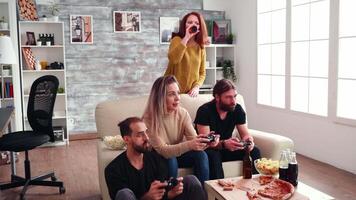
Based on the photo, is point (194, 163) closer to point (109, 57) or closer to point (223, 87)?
point (223, 87)

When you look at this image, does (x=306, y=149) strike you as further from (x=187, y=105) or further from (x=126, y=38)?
(x=126, y=38)

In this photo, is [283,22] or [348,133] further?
[283,22]

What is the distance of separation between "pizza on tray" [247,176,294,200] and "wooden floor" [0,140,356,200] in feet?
4.48

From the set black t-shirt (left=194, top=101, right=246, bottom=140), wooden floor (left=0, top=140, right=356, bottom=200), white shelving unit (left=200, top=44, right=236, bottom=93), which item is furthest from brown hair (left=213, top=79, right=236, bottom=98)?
white shelving unit (left=200, top=44, right=236, bottom=93)

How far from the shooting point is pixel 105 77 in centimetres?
611

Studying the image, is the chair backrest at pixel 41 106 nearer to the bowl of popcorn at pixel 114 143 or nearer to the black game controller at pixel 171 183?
the bowl of popcorn at pixel 114 143

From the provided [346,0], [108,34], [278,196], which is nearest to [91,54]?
[108,34]

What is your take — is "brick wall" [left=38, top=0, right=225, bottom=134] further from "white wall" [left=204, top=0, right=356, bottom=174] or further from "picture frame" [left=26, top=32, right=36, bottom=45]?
"white wall" [left=204, top=0, right=356, bottom=174]

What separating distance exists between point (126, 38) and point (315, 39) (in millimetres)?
2945

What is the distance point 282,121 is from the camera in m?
5.22

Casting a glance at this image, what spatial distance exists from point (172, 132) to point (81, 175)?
Answer: 5.96ft

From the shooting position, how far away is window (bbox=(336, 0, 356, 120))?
4016 mm

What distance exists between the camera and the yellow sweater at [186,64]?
11.2ft

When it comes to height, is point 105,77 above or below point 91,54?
below
